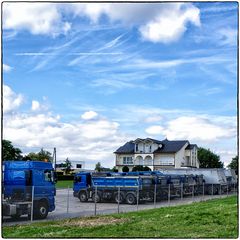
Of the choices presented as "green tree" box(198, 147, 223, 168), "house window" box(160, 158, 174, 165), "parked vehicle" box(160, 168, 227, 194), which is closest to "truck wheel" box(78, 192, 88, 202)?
"parked vehicle" box(160, 168, 227, 194)

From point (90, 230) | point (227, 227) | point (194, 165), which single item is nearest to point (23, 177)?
point (90, 230)

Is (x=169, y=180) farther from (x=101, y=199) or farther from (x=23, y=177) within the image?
(x=23, y=177)

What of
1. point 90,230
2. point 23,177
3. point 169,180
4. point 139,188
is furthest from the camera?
point 169,180

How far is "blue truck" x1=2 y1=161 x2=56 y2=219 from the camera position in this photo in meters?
15.8

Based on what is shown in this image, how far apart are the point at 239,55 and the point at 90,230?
202 inches

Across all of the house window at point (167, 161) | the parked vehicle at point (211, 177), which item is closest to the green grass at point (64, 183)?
the parked vehicle at point (211, 177)

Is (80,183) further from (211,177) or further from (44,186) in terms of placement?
(211,177)

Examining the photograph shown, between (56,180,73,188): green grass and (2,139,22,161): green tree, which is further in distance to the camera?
(56,180,73,188): green grass

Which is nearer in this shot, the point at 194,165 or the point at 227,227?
the point at 227,227

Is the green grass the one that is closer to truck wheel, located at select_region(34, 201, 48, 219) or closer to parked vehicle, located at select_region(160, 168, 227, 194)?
parked vehicle, located at select_region(160, 168, 227, 194)

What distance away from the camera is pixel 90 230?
9.94m

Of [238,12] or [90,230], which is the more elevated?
[238,12]

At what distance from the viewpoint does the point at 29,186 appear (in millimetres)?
16453

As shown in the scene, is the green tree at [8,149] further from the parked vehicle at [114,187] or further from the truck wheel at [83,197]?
the truck wheel at [83,197]
